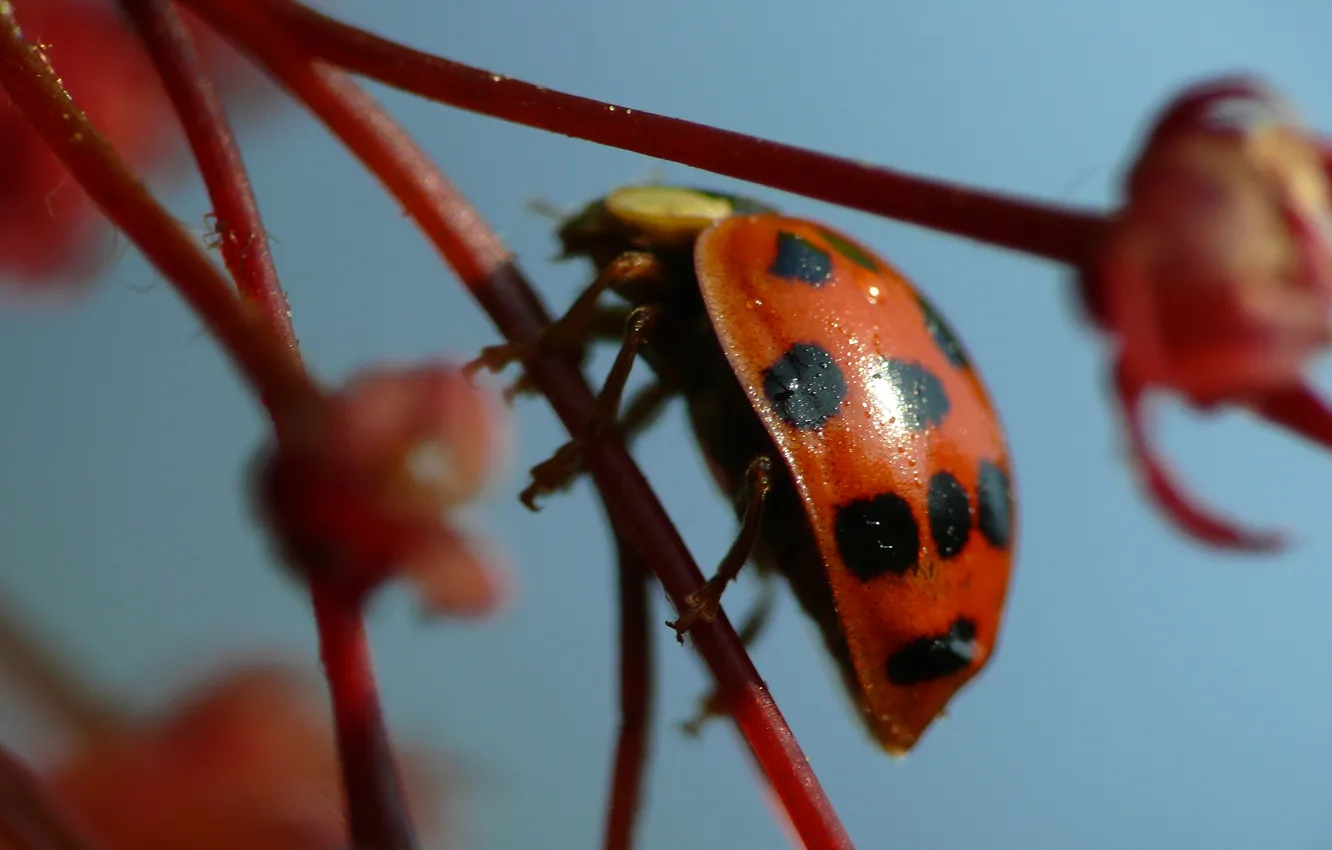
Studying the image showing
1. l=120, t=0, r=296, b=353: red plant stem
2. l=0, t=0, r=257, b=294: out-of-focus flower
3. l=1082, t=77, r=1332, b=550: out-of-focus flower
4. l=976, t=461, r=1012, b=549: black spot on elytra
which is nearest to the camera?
l=1082, t=77, r=1332, b=550: out-of-focus flower

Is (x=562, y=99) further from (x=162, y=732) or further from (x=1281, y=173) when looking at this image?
(x=162, y=732)

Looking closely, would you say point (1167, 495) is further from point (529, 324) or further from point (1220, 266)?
point (529, 324)

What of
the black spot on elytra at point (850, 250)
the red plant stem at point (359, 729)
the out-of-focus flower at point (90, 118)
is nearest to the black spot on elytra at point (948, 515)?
the black spot on elytra at point (850, 250)

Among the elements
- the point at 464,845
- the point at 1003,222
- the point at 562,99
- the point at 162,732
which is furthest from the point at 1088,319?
the point at 464,845

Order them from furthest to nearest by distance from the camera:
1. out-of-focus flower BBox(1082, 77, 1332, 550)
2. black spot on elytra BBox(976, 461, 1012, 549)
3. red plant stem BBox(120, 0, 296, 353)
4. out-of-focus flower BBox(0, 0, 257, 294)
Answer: out-of-focus flower BBox(0, 0, 257, 294) < black spot on elytra BBox(976, 461, 1012, 549) < red plant stem BBox(120, 0, 296, 353) < out-of-focus flower BBox(1082, 77, 1332, 550)

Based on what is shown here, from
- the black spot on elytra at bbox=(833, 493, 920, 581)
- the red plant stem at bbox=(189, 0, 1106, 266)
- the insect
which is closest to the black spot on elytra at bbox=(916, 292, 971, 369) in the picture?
the insect

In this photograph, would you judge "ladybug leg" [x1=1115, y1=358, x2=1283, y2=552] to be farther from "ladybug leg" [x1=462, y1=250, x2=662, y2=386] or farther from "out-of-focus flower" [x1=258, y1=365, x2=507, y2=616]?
"ladybug leg" [x1=462, y1=250, x2=662, y2=386]
